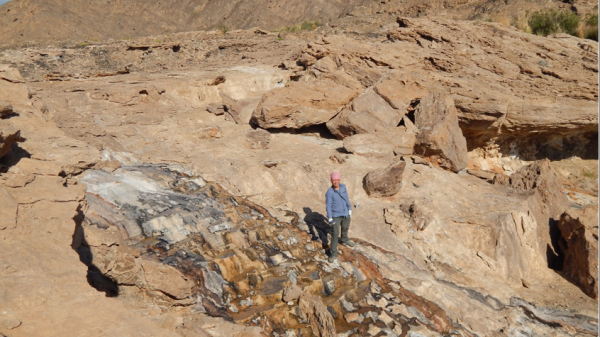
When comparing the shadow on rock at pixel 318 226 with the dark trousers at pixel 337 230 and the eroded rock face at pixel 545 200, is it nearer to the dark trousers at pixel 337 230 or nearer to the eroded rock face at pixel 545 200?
the dark trousers at pixel 337 230

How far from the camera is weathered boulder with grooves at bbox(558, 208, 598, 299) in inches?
267

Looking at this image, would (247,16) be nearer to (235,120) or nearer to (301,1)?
(301,1)

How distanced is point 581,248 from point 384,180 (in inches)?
120

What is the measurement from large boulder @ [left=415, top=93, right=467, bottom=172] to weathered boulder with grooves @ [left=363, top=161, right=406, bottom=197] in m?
1.88

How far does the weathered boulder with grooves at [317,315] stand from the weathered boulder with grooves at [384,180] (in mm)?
2896

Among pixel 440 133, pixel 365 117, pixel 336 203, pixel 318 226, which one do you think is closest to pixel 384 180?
pixel 318 226

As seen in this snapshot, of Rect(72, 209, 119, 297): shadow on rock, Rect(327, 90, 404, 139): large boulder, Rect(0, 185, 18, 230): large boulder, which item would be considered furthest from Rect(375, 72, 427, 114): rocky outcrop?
Rect(0, 185, 18, 230): large boulder

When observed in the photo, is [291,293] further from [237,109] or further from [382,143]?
[237,109]

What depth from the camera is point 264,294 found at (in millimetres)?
4984

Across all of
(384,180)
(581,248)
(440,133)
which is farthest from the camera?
(440,133)

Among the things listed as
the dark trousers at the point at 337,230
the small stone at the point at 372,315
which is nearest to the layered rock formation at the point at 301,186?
the small stone at the point at 372,315

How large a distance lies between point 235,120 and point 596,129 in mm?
8223

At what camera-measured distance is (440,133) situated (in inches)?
363

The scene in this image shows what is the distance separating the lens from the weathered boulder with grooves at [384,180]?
7.46m
